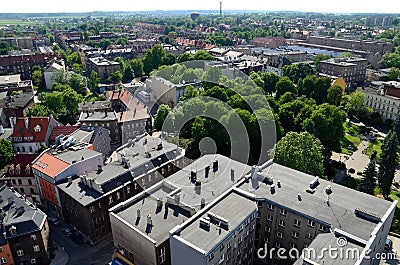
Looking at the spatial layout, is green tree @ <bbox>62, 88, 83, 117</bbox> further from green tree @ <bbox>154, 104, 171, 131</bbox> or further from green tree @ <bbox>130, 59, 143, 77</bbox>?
green tree @ <bbox>130, 59, 143, 77</bbox>

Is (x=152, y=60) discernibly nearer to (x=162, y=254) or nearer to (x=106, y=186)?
(x=106, y=186)

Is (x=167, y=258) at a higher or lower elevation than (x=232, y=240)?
lower

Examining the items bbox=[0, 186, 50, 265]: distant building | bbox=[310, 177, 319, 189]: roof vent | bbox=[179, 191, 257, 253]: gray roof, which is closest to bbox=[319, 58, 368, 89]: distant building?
bbox=[310, 177, 319, 189]: roof vent

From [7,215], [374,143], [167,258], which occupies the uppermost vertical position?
[7,215]

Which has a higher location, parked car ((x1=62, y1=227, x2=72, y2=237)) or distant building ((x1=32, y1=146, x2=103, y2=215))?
distant building ((x1=32, y1=146, x2=103, y2=215))

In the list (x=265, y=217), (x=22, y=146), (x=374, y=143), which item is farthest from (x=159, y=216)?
(x=374, y=143)

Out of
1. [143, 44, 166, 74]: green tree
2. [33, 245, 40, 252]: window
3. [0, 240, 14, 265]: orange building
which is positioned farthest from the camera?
[143, 44, 166, 74]: green tree

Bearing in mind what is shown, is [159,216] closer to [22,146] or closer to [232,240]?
[232,240]

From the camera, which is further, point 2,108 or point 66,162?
point 2,108
